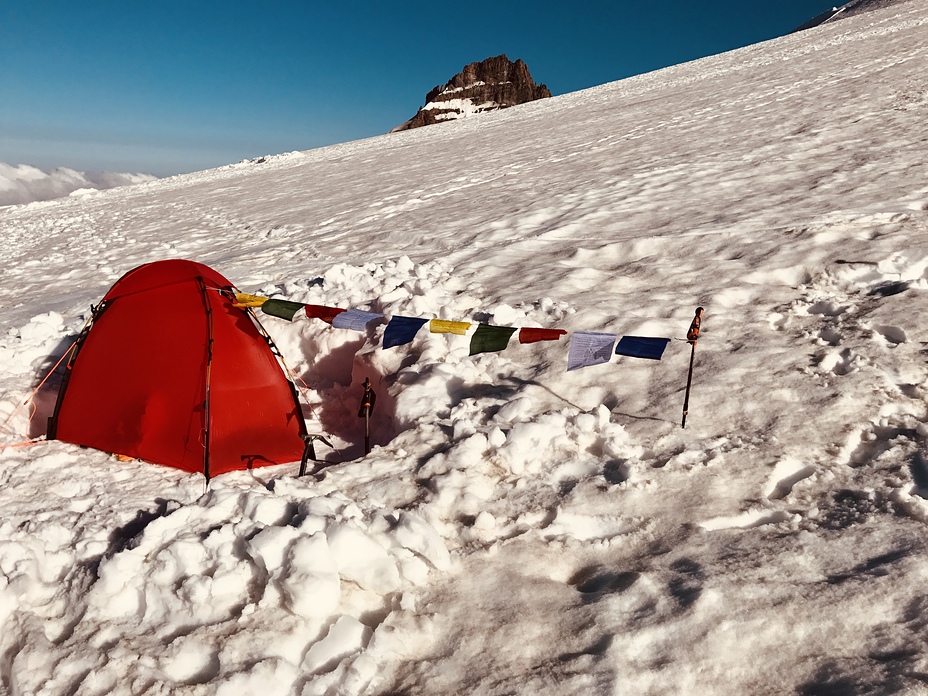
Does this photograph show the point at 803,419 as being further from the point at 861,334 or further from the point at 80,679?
the point at 80,679

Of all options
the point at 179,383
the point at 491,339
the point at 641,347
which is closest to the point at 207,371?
the point at 179,383

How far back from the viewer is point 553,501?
9.55 ft

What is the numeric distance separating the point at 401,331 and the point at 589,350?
1.29 metres

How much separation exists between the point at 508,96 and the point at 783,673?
7773cm

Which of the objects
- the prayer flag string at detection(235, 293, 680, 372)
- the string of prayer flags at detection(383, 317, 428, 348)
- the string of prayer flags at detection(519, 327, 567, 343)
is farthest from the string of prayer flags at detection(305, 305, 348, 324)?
the string of prayer flags at detection(519, 327, 567, 343)

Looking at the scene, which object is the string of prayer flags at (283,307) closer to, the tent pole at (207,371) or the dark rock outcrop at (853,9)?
the tent pole at (207,371)

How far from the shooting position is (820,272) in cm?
486

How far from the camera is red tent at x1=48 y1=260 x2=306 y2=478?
377 cm

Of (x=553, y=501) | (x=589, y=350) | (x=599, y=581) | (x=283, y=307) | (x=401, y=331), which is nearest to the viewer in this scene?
(x=599, y=581)

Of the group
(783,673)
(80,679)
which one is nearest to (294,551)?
(80,679)

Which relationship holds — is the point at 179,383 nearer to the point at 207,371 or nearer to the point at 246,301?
the point at 207,371

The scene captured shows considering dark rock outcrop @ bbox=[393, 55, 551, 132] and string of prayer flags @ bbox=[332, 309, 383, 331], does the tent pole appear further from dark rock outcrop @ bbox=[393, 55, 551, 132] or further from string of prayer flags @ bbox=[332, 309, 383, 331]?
dark rock outcrop @ bbox=[393, 55, 551, 132]

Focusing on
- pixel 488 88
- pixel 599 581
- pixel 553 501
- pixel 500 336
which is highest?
pixel 488 88

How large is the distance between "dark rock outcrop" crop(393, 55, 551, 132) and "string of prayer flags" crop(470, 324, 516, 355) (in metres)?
69.9
